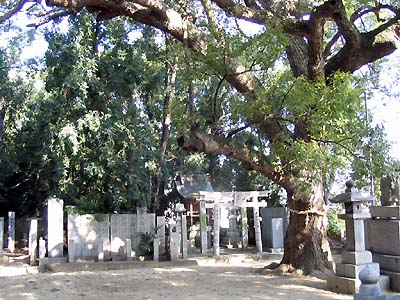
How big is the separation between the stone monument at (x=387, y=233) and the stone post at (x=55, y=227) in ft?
29.1

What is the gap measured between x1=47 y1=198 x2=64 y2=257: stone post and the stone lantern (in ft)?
27.2

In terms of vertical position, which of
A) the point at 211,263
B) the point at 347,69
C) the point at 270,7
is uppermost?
the point at 270,7

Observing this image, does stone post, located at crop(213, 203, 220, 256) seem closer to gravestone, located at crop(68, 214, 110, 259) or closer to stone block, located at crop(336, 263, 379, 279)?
gravestone, located at crop(68, 214, 110, 259)

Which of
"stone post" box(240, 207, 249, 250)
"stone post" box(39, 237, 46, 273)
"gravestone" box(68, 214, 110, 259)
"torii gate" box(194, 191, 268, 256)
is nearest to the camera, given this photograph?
"stone post" box(39, 237, 46, 273)

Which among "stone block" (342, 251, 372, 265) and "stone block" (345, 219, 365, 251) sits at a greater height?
"stone block" (345, 219, 365, 251)

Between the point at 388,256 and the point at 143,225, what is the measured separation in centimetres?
789

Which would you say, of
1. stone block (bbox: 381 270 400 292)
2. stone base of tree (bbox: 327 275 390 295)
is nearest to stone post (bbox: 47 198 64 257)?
stone base of tree (bbox: 327 275 390 295)

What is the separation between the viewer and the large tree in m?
7.75

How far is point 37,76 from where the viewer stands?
1908 cm

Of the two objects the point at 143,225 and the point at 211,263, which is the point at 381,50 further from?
the point at 143,225

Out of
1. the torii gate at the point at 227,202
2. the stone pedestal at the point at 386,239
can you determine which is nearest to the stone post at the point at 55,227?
the torii gate at the point at 227,202

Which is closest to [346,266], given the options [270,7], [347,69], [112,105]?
[347,69]

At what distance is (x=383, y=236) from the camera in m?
8.58

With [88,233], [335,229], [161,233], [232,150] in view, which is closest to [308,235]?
[232,150]
